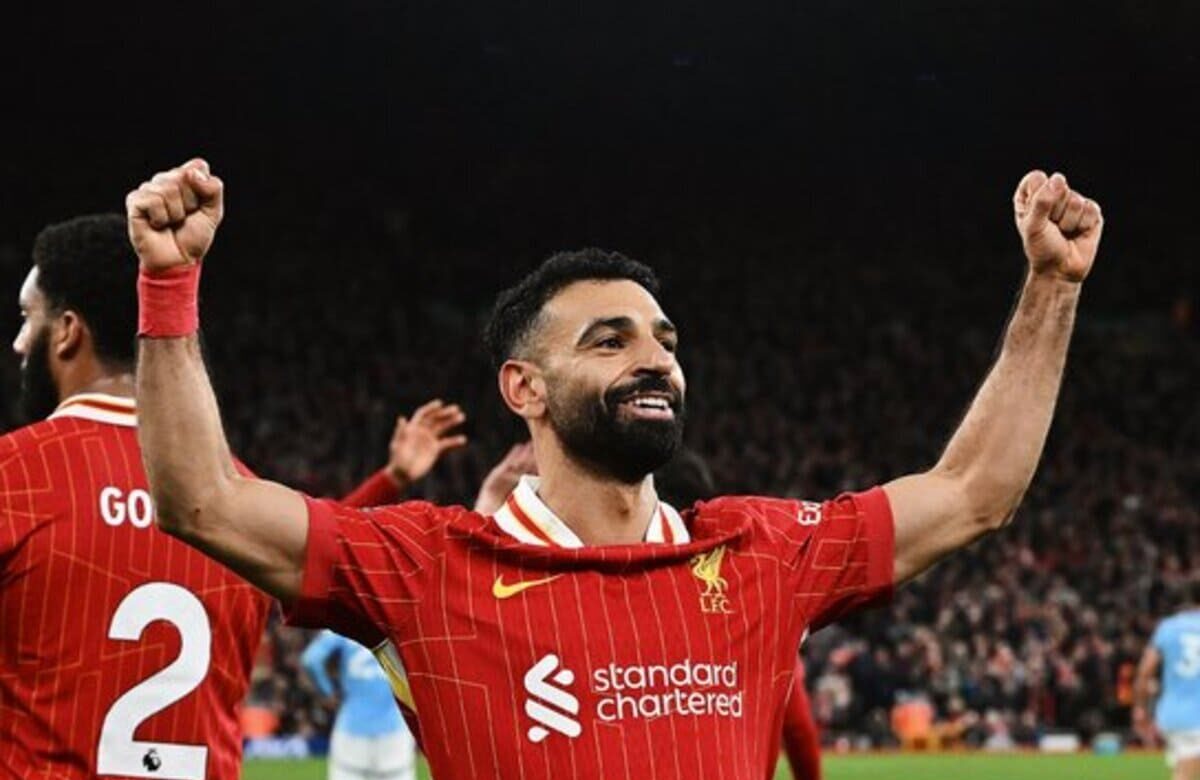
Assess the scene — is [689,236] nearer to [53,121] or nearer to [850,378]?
[850,378]

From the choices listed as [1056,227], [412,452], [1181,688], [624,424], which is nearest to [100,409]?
[624,424]

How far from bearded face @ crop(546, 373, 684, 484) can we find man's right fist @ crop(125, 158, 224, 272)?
0.72 m

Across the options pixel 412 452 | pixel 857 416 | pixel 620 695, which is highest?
pixel 857 416

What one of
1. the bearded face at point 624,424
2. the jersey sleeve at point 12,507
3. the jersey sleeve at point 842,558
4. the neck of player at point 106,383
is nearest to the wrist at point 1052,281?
the jersey sleeve at point 842,558

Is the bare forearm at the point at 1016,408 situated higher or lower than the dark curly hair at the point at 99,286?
lower

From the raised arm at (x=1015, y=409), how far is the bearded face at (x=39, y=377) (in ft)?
5.63

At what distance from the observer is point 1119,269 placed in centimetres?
3328

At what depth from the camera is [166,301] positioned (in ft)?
10.1

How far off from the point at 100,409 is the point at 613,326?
44.4 inches

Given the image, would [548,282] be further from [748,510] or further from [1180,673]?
[1180,673]

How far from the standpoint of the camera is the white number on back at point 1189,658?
523 inches

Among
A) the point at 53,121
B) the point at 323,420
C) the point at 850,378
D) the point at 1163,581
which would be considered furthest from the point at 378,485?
the point at 53,121

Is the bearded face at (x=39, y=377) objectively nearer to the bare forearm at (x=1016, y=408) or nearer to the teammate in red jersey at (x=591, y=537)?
the teammate in red jersey at (x=591, y=537)

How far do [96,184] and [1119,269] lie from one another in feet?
54.7
